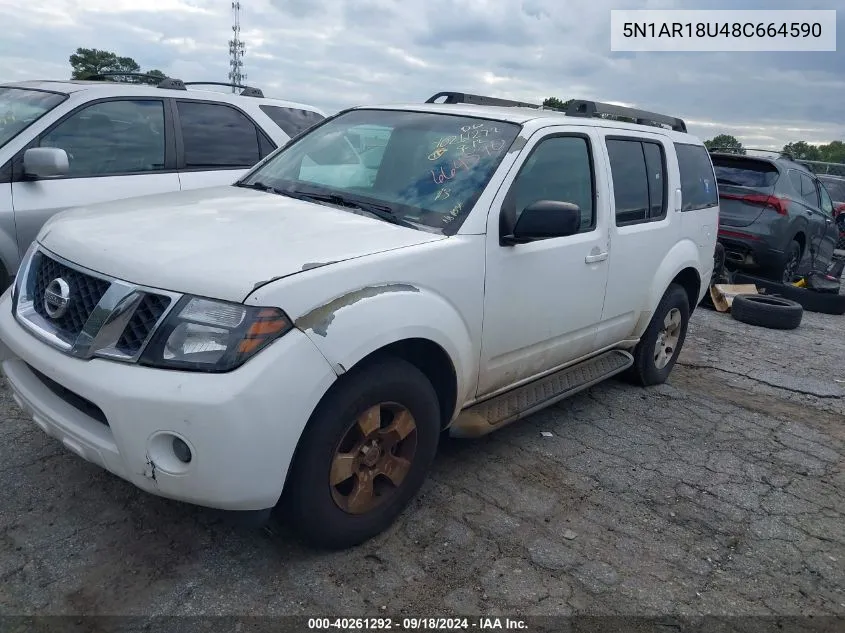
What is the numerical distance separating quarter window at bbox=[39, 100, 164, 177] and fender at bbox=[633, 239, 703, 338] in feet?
12.1

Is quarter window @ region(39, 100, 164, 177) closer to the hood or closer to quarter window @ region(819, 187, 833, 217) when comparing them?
the hood

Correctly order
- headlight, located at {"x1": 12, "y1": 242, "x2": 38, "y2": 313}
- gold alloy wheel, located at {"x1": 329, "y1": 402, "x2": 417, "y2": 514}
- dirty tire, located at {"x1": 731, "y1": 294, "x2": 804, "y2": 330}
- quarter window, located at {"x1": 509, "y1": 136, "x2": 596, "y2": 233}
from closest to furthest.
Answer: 1. gold alloy wheel, located at {"x1": 329, "y1": 402, "x2": 417, "y2": 514}
2. headlight, located at {"x1": 12, "y1": 242, "x2": 38, "y2": 313}
3. quarter window, located at {"x1": 509, "y1": 136, "x2": 596, "y2": 233}
4. dirty tire, located at {"x1": 731, "y1": 294, "x2": 804, "y2": 330}

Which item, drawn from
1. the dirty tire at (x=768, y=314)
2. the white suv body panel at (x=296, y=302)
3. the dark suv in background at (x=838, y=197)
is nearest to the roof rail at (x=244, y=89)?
the white suv body panel at (x=296, y=302)

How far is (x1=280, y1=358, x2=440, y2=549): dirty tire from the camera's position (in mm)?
2650

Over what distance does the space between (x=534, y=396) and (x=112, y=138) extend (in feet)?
11.8

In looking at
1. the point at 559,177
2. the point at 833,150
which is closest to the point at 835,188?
the point at 833,150

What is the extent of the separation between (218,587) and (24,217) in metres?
3.10

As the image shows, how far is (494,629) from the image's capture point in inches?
104

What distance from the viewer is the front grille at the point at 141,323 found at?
2506 millimetres

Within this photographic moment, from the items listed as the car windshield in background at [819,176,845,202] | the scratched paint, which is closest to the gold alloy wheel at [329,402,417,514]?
the scratched paint

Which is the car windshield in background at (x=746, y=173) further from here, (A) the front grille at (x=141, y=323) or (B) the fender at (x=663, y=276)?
(A) the front grille at (x=141, y=323)

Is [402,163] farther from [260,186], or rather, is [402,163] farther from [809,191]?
[809,191]

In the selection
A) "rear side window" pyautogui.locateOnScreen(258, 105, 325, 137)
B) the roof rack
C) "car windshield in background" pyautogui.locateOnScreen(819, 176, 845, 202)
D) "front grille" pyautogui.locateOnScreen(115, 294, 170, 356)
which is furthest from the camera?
the roof rack

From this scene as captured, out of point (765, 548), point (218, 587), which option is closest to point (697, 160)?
point (765, 548)
